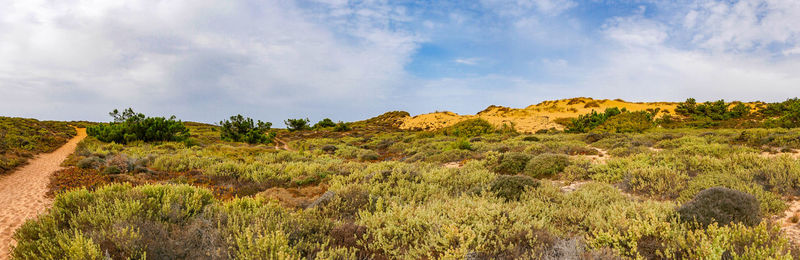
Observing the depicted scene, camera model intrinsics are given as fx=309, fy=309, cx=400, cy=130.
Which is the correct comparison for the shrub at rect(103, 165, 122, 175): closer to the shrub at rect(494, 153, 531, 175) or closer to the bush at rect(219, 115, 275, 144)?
the shrub at rect(494, 153, 531, 175)

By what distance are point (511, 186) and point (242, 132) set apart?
127 ft

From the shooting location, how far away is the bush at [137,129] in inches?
1094

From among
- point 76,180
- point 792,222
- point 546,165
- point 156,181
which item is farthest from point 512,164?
point 76,180

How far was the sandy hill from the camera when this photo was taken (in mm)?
47956

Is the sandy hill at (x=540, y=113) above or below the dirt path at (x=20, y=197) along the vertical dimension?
above

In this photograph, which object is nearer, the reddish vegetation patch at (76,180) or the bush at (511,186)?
the bush at (511,186)

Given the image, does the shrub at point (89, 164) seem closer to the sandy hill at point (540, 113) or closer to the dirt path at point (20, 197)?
the dirt path at point (20, 197)

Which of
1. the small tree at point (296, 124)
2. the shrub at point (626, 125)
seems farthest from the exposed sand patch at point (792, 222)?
the small tree at point (296, 124)

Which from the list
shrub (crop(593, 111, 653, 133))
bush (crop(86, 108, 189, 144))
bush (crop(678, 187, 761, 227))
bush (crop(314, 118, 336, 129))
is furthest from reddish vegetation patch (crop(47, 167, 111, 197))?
bush (crop(314, 118, 336, 129))

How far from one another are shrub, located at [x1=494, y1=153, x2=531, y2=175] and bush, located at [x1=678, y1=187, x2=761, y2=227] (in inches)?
244

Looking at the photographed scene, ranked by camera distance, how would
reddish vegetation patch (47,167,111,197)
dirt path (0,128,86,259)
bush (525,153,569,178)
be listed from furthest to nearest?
bush (525,153,569,178) → reddish vegetation patch (47,167,111,197) → dirt path (0,128,86,259)

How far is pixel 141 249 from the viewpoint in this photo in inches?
138

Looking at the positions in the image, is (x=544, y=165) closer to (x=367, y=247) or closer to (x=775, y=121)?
(x=367, y=247)

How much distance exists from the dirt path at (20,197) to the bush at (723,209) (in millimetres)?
9406
